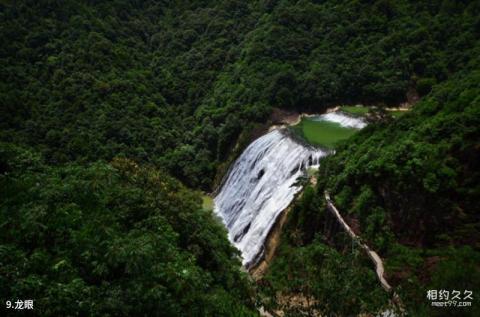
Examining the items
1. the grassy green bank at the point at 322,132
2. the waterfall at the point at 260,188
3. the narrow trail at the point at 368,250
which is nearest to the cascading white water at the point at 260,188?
the waterfall at the point at 260,188

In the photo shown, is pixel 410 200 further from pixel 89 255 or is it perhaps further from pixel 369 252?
pixel 89 255

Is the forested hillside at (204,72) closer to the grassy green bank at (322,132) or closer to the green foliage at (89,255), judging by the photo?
the grassy green bank at (322,132)

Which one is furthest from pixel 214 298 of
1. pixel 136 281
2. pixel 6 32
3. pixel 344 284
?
pixel 6 32

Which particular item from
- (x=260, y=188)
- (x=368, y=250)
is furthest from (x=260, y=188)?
(x=368, y=250)

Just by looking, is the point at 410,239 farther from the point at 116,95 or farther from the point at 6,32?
the point at 6,32

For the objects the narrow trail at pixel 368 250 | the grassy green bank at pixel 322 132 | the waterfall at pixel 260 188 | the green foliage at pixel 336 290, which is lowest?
the waterfall at pixel 260 188

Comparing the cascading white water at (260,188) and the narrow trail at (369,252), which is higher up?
the narrow trail at (369,252)
